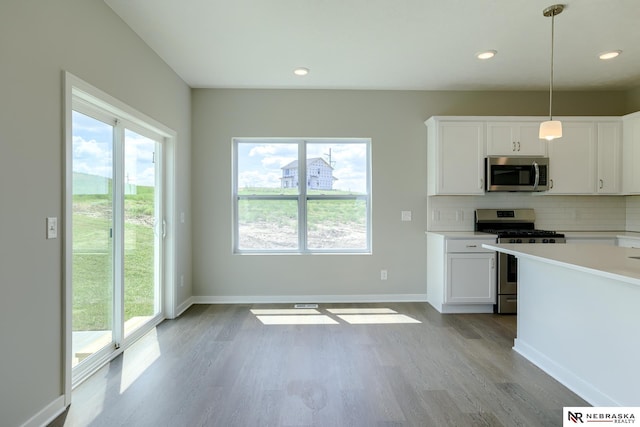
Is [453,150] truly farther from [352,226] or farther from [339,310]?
[339,310]

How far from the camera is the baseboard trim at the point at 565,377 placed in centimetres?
200

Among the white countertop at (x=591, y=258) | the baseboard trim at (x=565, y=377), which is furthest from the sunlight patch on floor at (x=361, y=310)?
the white countertop at (x=591, y=258)

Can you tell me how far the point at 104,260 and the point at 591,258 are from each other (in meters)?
3.48

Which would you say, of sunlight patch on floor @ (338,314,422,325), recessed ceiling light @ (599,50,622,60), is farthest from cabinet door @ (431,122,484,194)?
sunlight patch on floor @ (338,314,422,325)

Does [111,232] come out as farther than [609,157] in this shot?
No

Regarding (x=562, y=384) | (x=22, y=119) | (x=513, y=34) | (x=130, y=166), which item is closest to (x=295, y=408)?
(x=562, y=384)

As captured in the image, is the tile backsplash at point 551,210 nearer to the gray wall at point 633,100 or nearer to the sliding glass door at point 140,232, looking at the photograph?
the gray wall at point 633,100

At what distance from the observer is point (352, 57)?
10.7 feet

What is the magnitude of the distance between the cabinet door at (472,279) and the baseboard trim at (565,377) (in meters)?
0.93

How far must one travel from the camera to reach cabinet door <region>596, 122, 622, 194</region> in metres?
3.99

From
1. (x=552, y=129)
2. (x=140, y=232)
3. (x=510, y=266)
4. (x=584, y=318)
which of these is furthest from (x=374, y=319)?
(x=140, y=232)

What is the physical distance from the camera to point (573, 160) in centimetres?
400

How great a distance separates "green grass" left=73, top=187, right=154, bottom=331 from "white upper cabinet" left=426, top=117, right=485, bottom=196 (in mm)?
3267

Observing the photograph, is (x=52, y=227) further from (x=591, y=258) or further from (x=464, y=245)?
(x=464, y=245)
